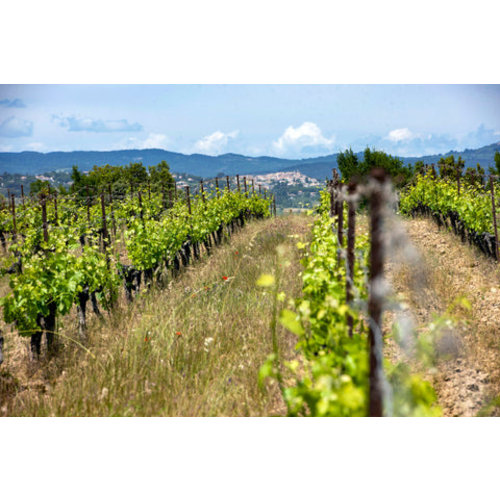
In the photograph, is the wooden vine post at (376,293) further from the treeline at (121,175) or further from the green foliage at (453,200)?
the treeline at (121,175)

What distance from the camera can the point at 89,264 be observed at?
385 cm

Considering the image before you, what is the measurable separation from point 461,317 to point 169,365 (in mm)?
2166

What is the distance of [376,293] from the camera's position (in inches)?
53.2

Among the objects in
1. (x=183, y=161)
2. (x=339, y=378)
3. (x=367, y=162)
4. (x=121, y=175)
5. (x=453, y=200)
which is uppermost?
(x=183, y=161)

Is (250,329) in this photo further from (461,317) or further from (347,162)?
(347,162)

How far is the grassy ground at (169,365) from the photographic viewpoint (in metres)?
2.36

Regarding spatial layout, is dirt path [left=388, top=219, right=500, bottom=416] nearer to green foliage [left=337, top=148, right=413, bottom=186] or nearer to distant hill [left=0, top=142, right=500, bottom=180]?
distant hill [left=0, top=142, right=500, bottom=180]

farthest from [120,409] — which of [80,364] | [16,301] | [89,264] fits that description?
[89,264]

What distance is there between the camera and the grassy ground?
2.36m

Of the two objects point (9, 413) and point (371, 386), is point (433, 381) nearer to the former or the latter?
point (371, 386)

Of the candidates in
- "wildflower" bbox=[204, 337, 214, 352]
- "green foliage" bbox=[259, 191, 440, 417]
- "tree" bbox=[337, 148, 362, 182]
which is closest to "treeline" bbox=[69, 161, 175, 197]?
"tree" bbox=[337, 148, 362, 182]

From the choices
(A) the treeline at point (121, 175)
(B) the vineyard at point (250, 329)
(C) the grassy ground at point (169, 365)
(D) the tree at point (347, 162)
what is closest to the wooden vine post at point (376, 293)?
(B) the vineyard at point (250, 329)

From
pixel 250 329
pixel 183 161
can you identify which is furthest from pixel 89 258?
pixel 183 161

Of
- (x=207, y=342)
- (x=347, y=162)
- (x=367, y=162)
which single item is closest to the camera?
(x=207, y=342)
